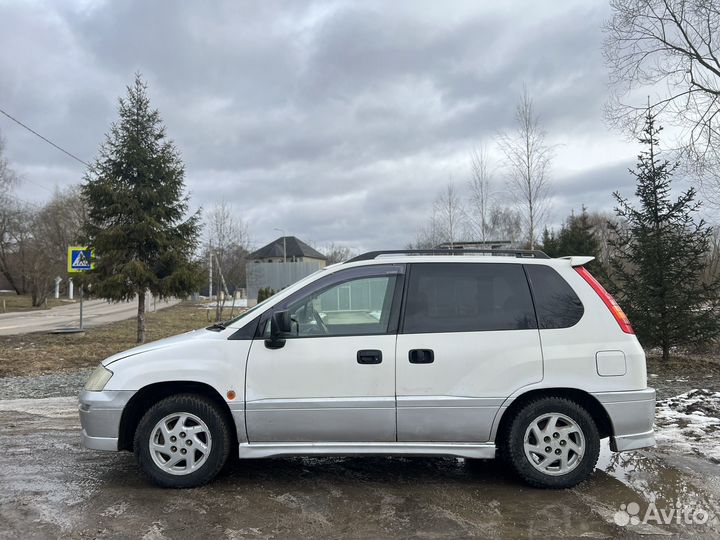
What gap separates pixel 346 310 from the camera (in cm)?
434

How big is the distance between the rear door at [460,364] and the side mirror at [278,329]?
90cm

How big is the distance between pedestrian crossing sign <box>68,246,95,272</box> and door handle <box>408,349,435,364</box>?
12.4 metres

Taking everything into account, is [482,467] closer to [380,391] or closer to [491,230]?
[380,391]

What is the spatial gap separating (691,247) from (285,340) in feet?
30.4

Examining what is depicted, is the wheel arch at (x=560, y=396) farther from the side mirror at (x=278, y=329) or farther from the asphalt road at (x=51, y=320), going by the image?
the asphalt road at (x=51, y=320)

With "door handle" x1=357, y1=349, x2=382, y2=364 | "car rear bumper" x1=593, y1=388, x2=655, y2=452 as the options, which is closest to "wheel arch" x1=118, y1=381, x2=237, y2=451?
"door handle" x1=357, y1=349, x2=382, y2=364

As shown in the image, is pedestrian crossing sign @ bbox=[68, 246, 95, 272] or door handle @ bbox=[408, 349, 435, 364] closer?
door handle @ bbox=[408, 349, 435, 364]

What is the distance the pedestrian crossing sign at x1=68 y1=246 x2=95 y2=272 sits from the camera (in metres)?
14.1

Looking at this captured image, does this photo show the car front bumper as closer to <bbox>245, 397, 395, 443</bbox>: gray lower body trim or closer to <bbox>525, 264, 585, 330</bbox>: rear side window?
<bbox>245, 397, 395, 443</bbox>: gray lower body trim

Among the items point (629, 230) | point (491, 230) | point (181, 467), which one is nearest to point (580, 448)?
point (181, 467)

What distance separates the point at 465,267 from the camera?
4.43m

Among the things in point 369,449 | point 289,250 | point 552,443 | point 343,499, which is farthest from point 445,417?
point 289,250

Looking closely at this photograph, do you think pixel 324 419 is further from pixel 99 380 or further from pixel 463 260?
pixel 99 380

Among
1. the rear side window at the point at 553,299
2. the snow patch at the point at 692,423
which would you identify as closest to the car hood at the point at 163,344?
the rear side window at the point at 553,299
